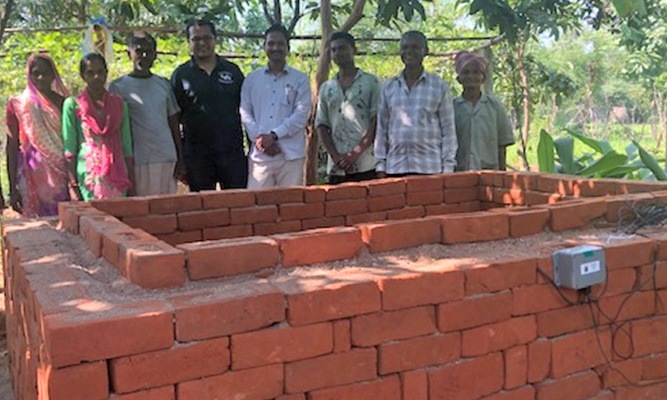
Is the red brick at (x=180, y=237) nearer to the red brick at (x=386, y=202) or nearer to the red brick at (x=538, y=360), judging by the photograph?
the red brick at (x=386, y=202)

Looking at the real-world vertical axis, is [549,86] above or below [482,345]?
above

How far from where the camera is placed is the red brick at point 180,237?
11.9 ft

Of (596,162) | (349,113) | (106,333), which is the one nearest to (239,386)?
(106,333)

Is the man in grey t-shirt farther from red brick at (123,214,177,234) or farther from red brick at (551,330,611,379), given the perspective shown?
red brick at (551,330,611,379)

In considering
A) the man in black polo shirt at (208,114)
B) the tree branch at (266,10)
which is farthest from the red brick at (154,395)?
the tree branch at (266,10)

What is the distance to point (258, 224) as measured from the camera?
12.8ft

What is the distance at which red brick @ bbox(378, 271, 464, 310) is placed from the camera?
2127 mm

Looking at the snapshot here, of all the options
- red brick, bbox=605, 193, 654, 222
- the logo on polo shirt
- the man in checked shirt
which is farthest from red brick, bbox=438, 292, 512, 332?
the logo on polo shirt

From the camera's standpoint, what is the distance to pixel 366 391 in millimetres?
2119

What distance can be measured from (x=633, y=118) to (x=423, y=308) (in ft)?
102

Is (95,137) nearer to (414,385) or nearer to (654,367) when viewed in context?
(414,385)

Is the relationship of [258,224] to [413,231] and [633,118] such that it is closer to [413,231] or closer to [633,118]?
[413,231]

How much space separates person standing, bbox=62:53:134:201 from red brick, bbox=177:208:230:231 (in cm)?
88

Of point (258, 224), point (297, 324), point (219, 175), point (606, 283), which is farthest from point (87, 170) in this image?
point (606, 283)
